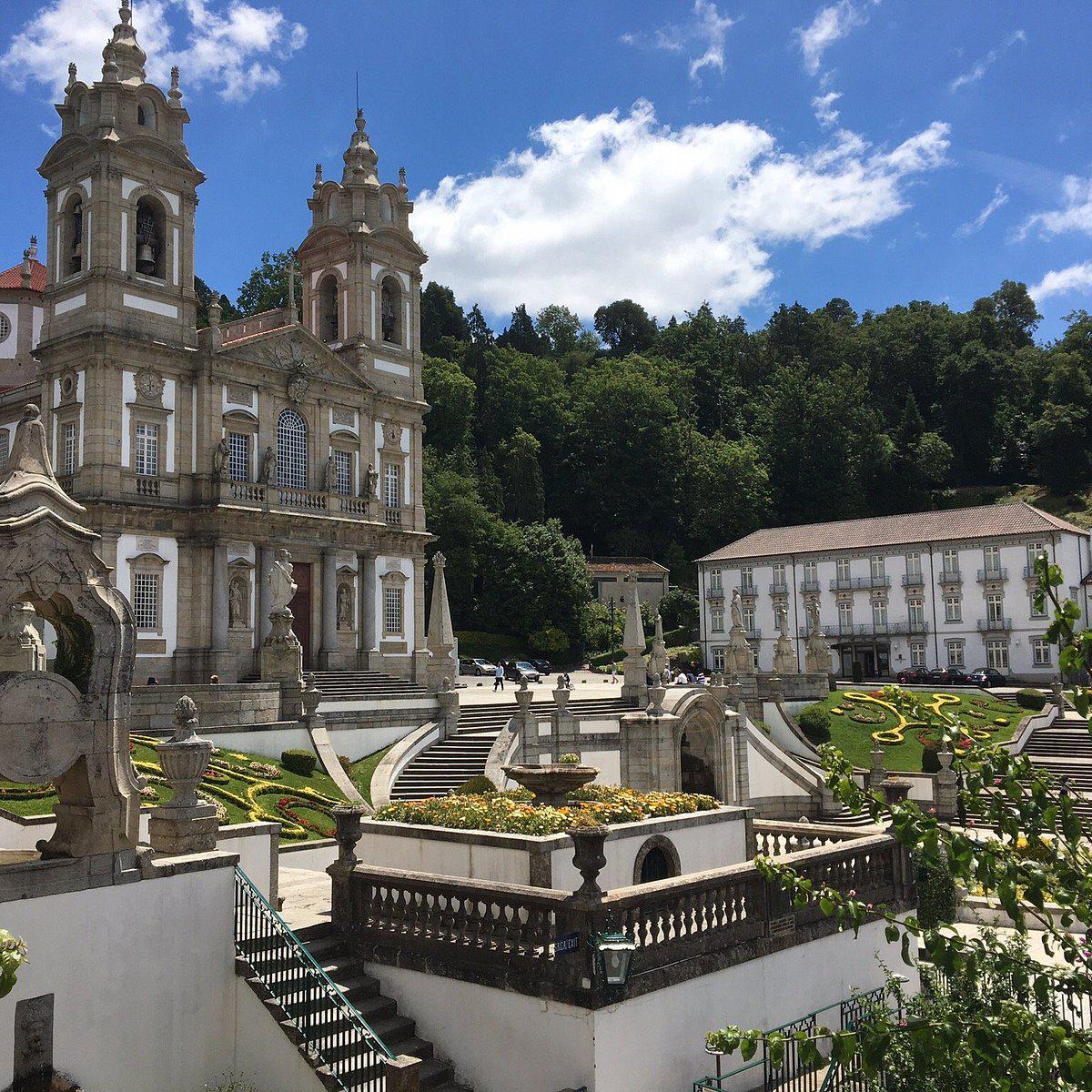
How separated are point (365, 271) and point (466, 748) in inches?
784

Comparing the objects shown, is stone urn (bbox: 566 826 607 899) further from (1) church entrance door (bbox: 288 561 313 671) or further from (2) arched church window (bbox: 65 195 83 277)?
(2) arched church window (bbox: 65 195 83 277)

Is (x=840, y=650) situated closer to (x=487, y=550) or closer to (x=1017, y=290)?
(x=487, y=550)

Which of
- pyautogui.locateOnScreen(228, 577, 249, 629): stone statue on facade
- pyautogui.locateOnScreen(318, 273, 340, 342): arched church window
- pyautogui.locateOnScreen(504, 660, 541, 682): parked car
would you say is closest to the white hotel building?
pyautogui.locateOnScreen(504, 660, 541, 682): parked car

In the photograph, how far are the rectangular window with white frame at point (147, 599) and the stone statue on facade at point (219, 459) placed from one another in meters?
3.62

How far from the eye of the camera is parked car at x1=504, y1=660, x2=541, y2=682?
56.4 meters

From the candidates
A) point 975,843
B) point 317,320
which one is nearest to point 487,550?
point 317,320

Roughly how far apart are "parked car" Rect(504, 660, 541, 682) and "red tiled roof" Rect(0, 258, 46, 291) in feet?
90.7

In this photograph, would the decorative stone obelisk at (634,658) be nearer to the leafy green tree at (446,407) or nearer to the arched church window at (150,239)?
the arched church window at (150,239)

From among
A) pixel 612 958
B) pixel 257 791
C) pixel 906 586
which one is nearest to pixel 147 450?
pixel 257 791

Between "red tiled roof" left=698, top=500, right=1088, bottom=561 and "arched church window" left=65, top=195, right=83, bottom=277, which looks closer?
"arched church window" left=65, top=195, right=83, bottom=277

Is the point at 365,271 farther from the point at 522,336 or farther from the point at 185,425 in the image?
the point at 522,336

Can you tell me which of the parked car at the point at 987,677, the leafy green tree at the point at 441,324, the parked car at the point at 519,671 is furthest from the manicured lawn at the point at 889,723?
the leafy green tree at the point at 441,324

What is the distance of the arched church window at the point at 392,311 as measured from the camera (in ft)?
141

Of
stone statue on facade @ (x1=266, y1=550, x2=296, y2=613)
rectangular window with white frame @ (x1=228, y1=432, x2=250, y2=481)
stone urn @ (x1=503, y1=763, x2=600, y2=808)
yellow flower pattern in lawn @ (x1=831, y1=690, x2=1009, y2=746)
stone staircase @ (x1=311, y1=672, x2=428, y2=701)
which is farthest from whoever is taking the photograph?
yellow flower pattern in lawn @ (x1=831, y1=690, x2=1009, y2=746)
